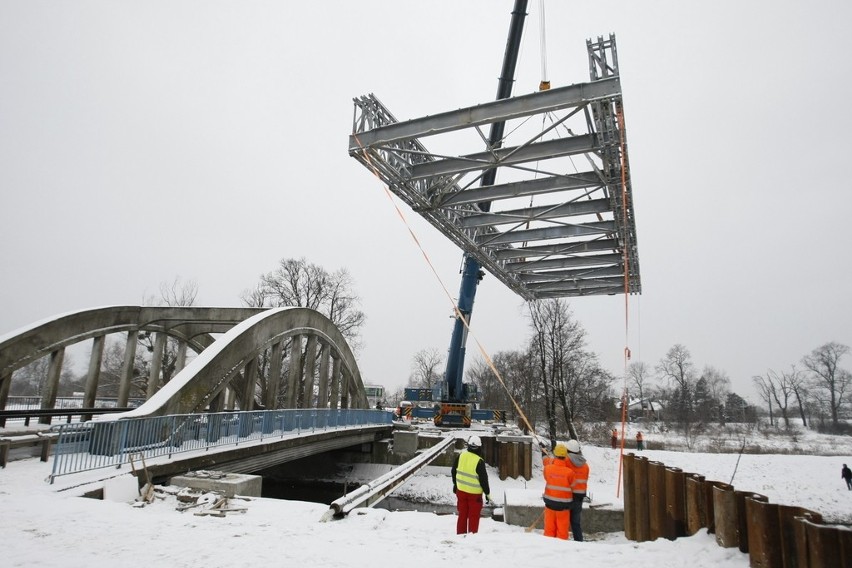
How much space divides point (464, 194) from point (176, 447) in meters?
10.4

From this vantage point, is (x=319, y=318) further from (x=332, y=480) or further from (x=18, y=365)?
(x=18, y=365)

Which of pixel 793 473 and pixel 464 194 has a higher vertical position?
pixel 464 194

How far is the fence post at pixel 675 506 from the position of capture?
6.83m

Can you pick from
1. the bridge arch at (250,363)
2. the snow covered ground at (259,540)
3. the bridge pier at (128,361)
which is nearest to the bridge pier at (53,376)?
the bridge pier at (128,361)

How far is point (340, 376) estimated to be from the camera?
27062mm

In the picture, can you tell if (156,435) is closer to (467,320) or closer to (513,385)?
(467,320)

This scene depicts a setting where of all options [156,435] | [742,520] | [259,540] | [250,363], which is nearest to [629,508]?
[742,520]

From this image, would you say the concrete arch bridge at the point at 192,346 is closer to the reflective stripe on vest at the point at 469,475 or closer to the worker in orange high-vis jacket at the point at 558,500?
the reflective stripe on vest at the point at 469,475

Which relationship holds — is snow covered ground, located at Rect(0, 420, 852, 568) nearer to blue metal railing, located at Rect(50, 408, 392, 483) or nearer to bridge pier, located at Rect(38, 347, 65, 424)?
blue metal railing, located at Rect(50, 408, 392, 483)

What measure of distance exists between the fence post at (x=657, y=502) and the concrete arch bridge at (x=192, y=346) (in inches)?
418

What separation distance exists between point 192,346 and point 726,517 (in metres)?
23.0

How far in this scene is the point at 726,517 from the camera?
540cm

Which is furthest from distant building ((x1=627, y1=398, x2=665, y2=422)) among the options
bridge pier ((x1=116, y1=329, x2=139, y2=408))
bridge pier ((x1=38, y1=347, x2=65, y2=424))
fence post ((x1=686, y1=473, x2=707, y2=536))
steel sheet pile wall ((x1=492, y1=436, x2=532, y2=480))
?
fence post ((x1=686, y1=473, x2=707, y2=536))

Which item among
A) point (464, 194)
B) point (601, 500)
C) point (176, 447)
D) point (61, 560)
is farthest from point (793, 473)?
point (61, 560)
